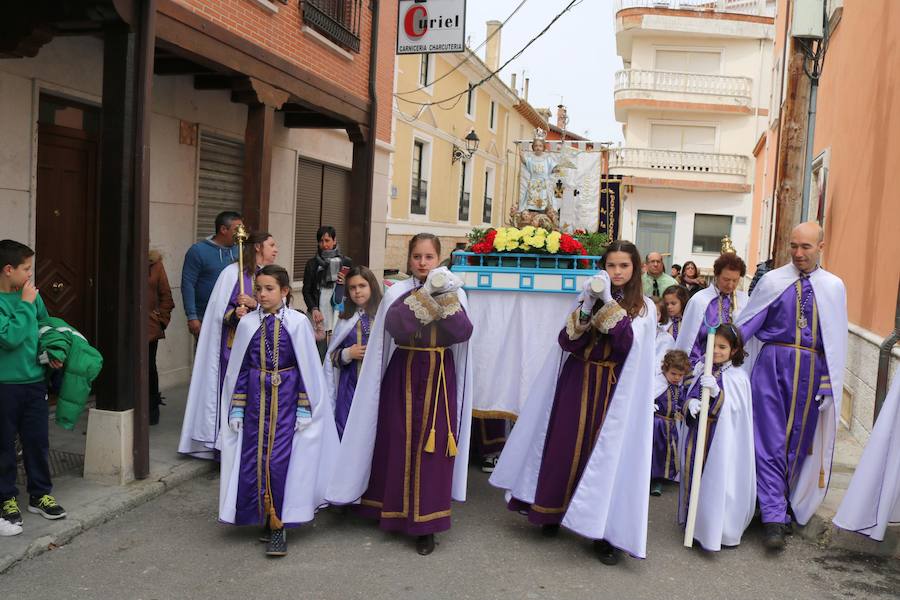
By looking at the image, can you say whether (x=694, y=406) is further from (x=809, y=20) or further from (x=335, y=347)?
(x=809, y=20)

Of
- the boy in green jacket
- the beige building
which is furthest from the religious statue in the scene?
the boy in green jacket

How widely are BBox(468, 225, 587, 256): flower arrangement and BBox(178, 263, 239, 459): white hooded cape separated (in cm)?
210

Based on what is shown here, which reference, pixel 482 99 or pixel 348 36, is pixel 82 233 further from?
pixel 482 99

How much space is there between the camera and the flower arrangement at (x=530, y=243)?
6555 mm

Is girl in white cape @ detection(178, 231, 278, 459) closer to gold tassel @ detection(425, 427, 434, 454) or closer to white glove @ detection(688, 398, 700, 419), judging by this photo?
gold tassel @ detection(425, 427, 434, 454)

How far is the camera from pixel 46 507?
4918mm

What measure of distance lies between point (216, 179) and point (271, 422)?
583 centimetres

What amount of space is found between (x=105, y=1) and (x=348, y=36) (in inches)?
226

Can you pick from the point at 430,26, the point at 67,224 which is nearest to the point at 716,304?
the point at 67,224

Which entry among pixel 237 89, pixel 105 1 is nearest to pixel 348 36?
pixel 237 89

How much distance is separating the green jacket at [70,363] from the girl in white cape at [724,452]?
142 inches

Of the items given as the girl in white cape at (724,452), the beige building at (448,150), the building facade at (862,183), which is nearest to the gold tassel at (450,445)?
the girl in white cape at (724,452)

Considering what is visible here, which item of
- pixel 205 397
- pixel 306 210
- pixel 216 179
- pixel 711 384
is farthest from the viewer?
pixel 306 210

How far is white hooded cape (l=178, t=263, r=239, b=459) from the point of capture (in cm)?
640
